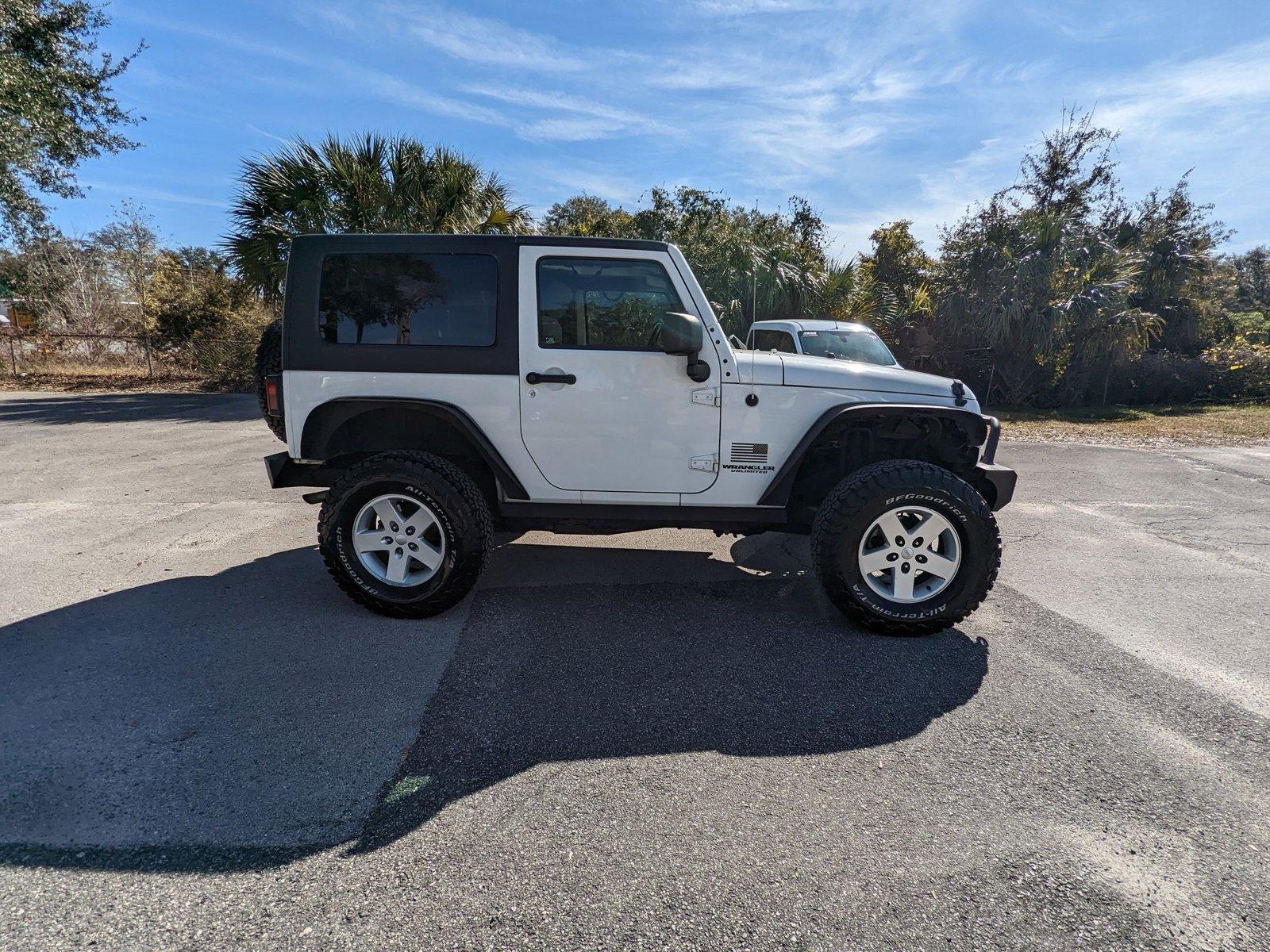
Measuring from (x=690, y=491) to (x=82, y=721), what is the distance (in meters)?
2.93

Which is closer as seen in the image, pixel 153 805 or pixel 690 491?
pixel 153 805

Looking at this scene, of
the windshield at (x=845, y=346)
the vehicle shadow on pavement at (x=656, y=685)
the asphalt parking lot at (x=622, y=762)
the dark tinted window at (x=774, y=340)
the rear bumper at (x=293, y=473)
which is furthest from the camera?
the dark tinted window at (x=774, y=340)

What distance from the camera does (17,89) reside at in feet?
44.1

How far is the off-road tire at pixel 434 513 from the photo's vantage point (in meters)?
3.62

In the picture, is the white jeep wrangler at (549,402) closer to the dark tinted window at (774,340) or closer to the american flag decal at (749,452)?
the american flag decal at (749,452)

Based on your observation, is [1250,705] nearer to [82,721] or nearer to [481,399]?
[481,399]

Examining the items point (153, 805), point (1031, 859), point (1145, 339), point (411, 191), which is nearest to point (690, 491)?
point (1031, 859)

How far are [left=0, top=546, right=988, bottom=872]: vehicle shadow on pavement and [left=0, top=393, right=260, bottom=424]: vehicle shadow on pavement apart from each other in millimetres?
9819

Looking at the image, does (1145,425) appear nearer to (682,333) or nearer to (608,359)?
(682,333)

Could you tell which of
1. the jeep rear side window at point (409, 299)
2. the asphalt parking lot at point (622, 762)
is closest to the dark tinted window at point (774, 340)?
the asphalt parking lot at point (622, 762)

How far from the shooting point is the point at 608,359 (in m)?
3.65

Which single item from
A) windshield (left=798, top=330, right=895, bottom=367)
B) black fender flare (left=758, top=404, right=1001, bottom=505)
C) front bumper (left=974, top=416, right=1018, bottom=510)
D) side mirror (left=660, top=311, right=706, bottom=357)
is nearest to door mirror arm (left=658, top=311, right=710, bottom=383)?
side mirror (left=660, top=311, right=706, bottom=357)

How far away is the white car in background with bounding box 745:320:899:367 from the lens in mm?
8570

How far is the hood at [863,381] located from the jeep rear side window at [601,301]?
2.47 feet
